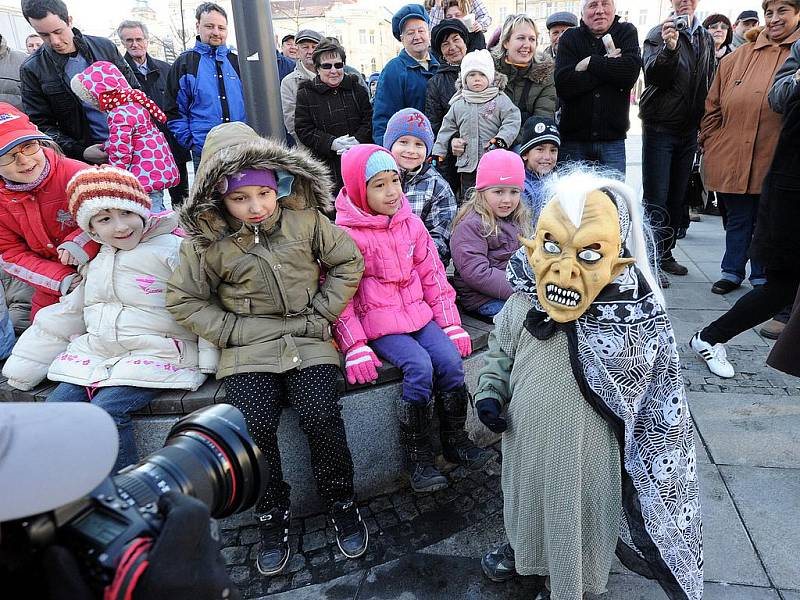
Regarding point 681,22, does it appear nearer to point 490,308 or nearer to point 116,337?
point 490,308

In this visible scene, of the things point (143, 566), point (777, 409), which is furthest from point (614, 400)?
point (777, 409)

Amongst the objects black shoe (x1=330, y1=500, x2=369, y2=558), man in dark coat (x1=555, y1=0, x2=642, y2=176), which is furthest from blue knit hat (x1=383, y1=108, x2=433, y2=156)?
black shoe (x1=330, y1=500, x2=369, y2=558)

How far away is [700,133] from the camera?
5039 mm

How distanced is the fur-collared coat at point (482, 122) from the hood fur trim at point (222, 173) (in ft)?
6.36

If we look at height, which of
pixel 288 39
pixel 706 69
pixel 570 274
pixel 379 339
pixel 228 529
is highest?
pixel 288 39

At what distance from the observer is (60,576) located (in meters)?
0.76

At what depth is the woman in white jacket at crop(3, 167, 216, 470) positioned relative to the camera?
8.07 ft

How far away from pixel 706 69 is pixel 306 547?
4.99 meters

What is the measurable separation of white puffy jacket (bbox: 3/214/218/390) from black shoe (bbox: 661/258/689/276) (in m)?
4.64

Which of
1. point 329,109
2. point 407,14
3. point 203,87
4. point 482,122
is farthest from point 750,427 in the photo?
point 203,87

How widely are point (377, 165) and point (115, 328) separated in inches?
55.6

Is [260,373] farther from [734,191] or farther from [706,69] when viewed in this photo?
[706,69]

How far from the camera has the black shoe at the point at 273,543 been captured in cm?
236

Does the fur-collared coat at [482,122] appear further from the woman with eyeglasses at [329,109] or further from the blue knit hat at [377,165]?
the blue knit hat at [377,165]
